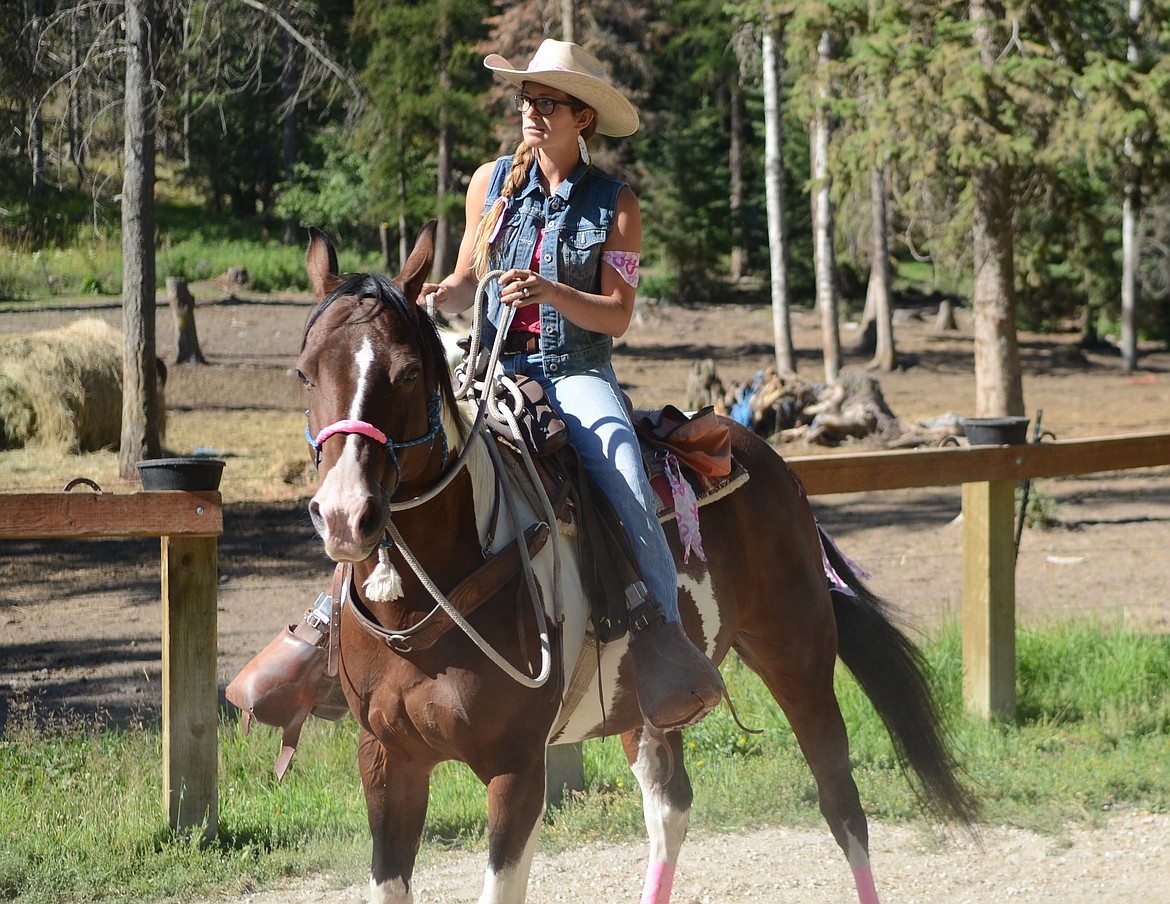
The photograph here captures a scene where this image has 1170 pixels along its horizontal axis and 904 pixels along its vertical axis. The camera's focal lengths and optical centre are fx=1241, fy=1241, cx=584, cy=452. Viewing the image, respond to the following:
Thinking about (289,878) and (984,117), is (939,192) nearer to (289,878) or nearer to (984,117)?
(984,117)

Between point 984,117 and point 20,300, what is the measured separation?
14260 millimetres

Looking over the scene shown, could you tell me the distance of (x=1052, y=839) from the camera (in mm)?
5195

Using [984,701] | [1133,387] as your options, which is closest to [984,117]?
[984,701]

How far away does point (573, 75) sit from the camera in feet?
11.4

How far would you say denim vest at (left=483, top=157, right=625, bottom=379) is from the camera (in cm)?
A: 351

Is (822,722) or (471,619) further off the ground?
(471,619)

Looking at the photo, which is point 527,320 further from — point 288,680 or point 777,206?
point 777,206

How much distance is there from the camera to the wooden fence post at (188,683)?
4738 millimetres

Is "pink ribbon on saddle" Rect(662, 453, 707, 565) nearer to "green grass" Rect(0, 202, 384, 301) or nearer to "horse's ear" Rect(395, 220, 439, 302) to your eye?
"horse's ear" Rect(395, 220, 439, 302)

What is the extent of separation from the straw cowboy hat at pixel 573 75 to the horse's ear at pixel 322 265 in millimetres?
784

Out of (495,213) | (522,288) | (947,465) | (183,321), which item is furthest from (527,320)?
(183,321)

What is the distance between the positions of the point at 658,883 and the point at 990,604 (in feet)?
9.21

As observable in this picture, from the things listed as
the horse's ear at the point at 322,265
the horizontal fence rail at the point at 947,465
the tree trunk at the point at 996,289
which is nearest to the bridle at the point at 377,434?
the horse's ear at the point at 322,265

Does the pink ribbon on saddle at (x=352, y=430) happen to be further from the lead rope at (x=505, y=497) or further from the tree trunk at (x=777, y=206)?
the tree trunk at (x=777, y=206)
